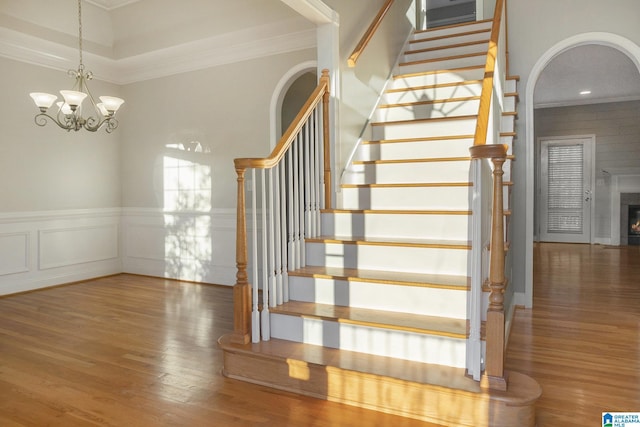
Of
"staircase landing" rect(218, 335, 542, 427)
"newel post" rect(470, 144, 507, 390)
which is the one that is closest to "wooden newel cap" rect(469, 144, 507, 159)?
"newel post" rect(470, 144, 507, 390)

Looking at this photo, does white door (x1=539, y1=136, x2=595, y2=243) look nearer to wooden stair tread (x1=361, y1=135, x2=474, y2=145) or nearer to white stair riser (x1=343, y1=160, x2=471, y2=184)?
wooden stair tread (x1=361, y1=135, x2=474, y2=145)

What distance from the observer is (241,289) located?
109 inches

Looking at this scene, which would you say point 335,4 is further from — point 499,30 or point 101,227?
point 101,227

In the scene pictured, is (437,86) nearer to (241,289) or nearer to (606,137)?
(241,289)

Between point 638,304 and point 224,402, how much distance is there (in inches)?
160

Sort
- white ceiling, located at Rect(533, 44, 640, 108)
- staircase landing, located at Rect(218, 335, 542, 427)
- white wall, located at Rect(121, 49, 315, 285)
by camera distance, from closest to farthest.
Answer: staircase landing, located at Rect(218, 335, 542, 427) → white wall, located at Rect(121, 49, 315, 285) → white ceiling, located at Rect(533, 44, 640, 108)

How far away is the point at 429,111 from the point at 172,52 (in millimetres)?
3253

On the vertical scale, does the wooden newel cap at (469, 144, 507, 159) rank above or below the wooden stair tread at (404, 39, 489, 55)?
below

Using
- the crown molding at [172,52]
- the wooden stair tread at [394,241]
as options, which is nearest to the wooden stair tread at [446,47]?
the crown molding at [172,52]

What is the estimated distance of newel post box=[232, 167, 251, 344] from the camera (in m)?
2.70

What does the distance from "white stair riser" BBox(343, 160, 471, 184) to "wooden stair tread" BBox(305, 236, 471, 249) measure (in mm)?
652

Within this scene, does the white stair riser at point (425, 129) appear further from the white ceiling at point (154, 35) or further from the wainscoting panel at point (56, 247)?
the wainscoting panel at point (56, 247)

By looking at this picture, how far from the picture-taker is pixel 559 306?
4293 mm

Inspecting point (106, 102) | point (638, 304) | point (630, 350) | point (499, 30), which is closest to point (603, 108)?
point (638, 304)
